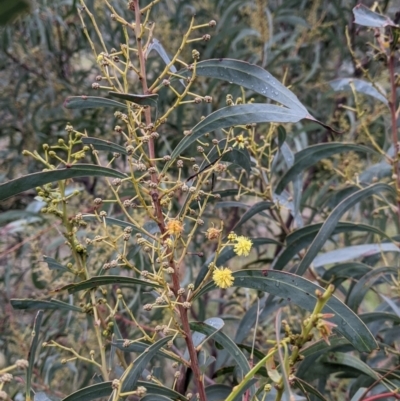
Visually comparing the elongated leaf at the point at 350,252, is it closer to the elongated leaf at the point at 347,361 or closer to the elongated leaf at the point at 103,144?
the elongated leaf at the point at 347,361

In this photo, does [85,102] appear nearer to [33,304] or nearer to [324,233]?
[33,304]

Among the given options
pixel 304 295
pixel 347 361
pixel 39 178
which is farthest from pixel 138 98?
pixel 347 361

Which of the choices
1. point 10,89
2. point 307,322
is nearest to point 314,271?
point 307,322

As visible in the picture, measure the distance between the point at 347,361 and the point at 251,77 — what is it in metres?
0.42

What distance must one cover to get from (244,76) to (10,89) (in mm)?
1551

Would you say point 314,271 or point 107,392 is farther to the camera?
point 314,271

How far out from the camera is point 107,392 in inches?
20.5

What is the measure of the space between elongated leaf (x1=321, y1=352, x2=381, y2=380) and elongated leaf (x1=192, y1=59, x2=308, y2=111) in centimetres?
36

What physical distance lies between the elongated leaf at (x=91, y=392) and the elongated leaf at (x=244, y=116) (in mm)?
227

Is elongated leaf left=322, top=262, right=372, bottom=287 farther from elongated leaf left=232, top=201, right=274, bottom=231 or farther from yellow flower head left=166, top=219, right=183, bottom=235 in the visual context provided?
yellow flower head left=166, top=219, right=183, bottom=235

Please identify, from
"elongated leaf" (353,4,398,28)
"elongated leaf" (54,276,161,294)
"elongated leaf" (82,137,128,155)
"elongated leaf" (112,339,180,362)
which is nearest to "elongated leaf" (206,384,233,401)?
"elongated leaf" (112,339,180,362)

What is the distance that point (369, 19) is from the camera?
27.5 inches

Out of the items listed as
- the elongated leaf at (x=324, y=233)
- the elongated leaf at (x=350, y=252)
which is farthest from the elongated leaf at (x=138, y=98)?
the elongated leaf at (x=350, y=252)

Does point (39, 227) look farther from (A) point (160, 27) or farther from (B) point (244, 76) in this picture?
(B) point (244, 76)
